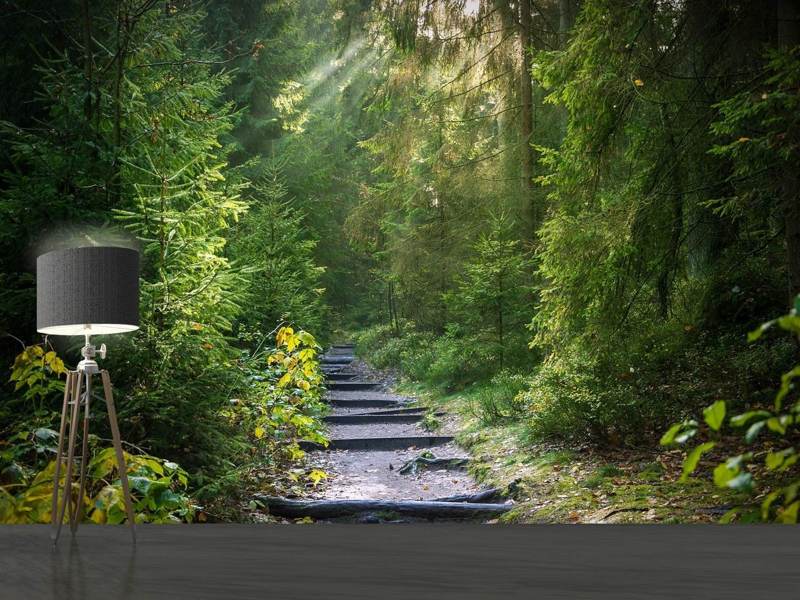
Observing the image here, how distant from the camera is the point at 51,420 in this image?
3107mm

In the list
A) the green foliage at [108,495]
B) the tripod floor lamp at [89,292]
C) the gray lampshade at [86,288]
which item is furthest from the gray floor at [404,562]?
the gray lampshade at [86,288]

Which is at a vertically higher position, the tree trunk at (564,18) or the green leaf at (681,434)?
the tree trunk at (564,18)

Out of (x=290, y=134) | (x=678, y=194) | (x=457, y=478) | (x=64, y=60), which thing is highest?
(x=64, y=60)

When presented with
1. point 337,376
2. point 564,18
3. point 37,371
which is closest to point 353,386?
point 337,376

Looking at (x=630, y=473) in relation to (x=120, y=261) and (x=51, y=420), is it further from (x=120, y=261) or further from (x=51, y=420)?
(x=51, y=420)

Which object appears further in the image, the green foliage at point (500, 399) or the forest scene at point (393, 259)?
the green foliage at point (500, 399)

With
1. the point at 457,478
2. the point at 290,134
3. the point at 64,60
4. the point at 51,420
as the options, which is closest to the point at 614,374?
the point at 457,478

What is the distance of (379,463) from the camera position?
3492mm

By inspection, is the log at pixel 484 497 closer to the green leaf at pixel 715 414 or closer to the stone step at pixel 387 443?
the stone step at pixel 387 443

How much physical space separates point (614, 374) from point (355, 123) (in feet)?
6.01

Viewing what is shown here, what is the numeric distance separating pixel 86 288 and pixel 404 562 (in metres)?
1.30

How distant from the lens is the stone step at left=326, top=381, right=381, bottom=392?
3627mm

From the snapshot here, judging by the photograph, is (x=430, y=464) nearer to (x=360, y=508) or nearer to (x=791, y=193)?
(x=360, y=508)

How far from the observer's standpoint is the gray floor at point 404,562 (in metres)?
1.83
